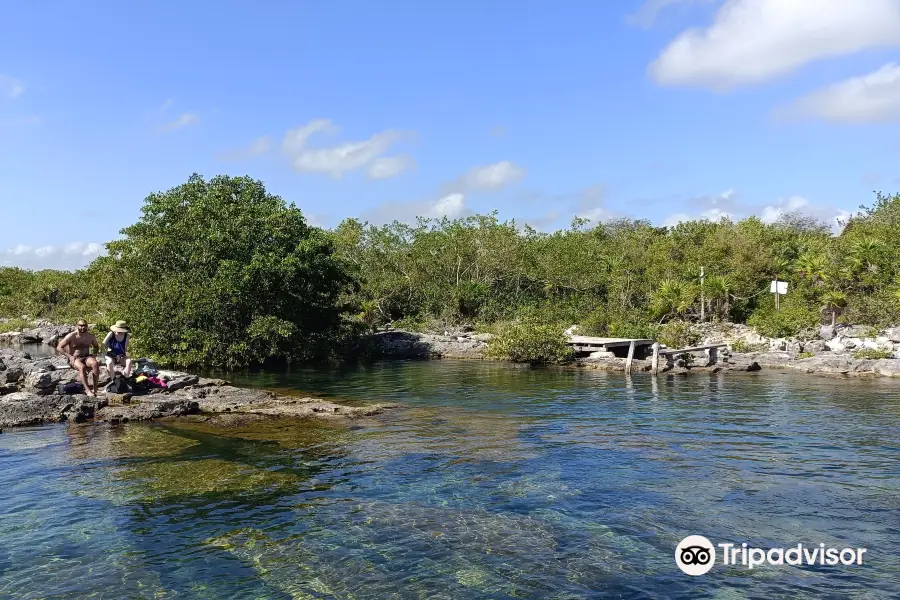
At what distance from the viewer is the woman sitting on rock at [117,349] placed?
17359mm

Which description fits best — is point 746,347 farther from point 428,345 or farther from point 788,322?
point 428,345

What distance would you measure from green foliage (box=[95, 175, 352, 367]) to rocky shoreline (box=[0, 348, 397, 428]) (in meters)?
6.91

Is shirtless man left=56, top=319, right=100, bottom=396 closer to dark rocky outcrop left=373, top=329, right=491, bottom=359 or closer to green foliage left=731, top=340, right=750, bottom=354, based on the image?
dark rocky outcrop left=373, top=329, right=491, bottom=359

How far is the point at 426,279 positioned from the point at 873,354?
1123 inches

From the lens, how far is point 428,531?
9039mm

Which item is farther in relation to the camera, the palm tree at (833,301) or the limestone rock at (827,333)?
the palm tree at (833,301)

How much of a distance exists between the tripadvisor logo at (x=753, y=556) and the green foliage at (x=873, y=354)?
22961 millimetres

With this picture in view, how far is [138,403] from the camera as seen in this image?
16844 millimetres

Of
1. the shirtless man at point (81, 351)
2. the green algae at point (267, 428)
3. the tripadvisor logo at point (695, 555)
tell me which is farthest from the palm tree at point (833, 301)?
the shirtless man at point (81, 351)

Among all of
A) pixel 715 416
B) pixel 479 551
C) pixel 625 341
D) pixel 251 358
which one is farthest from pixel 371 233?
pixel 479 551

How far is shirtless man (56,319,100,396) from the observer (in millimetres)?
16766

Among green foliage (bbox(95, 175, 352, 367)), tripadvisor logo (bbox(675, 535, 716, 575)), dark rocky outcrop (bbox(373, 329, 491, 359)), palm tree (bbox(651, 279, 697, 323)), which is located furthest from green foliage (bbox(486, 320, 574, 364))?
tripadvisor logo (bbox(675, 535, 716, 575))

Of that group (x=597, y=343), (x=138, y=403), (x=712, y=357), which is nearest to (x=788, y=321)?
(x=712, y=357)

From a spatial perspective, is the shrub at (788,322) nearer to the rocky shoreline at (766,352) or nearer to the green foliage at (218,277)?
the rocky shoreline at (766,352)
